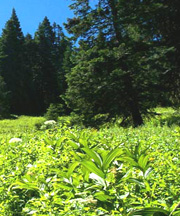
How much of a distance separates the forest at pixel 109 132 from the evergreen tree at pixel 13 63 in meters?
7.52

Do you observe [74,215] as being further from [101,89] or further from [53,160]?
[101,89]

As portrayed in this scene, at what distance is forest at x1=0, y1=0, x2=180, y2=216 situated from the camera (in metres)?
1.77

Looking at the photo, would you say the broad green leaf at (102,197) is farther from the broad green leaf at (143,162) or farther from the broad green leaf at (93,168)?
the broad green leaf at (143,162)

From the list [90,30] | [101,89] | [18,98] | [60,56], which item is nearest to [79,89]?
[101,89]

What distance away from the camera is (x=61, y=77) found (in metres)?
40.5

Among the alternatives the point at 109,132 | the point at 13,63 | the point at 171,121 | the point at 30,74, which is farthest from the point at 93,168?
the point at 30,74

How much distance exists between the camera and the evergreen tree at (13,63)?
37.2 metres

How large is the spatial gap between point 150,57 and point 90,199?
851cm

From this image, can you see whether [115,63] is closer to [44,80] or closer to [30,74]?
[44,80]

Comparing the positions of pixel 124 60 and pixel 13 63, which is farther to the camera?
pixel 13 63

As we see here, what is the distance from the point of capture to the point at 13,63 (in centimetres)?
3856

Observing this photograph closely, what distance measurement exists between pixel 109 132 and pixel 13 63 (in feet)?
118

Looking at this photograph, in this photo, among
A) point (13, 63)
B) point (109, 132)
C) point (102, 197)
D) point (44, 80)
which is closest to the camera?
point (102, 197)

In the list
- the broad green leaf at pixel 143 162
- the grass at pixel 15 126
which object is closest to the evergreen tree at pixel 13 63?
the grass at pixel 15 126
